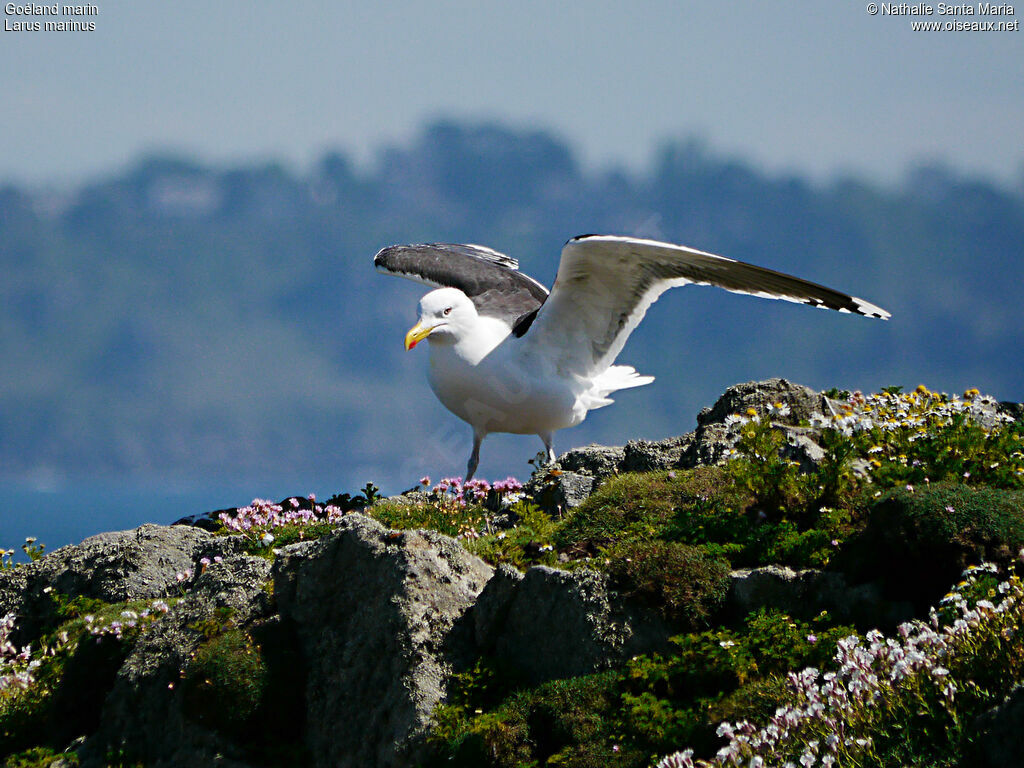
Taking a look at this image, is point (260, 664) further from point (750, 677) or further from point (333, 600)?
point (750, 677)

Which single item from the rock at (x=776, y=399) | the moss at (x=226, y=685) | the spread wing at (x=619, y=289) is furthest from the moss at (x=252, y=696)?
the rock at (x=776, y=399)

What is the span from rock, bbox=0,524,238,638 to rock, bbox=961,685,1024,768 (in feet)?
20.1

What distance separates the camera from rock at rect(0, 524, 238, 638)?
337 inches

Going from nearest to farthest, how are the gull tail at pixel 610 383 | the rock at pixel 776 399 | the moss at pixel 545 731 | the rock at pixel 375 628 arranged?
the moss at pixel 545 731
the rock at pixel 375 628
the rock at pixel 776 399
the gull tail at pixel 610 383

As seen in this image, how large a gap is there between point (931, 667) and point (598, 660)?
6.19 ft

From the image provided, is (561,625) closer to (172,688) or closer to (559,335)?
(172,688)

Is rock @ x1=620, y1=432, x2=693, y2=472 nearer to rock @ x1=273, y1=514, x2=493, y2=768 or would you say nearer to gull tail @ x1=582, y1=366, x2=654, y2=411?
gull tail @ x1=582, y1=366, x2=654, y2=411

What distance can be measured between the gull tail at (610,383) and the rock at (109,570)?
186 inches

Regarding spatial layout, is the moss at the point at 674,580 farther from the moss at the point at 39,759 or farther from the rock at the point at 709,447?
the moss at the point at 39,759

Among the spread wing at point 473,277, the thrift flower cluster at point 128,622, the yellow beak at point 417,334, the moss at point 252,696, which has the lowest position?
the moss at point 252,696

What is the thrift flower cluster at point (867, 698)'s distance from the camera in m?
4.34

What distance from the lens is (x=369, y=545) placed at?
21.4 feet

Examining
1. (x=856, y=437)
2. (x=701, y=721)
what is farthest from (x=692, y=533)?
(x=701, y=721)

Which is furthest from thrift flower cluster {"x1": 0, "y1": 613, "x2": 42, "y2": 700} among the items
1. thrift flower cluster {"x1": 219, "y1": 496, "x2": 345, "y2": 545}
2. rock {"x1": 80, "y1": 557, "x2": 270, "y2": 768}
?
thrift flower cluster {"x1": 219, "y1": 496, "x2": 345, "y2": 545}
